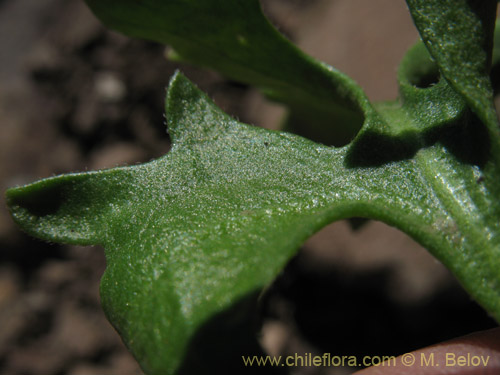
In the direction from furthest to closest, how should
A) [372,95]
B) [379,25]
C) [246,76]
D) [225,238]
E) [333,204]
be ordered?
[379,25]
[372,95]
[246,76]
[333,204]
[225,238]

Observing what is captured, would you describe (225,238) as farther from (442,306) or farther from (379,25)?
(379,25)

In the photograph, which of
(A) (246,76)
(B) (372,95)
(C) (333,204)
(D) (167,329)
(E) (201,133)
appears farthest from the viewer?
(B) (372,95)

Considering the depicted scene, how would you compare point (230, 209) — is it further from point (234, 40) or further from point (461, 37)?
point (461, 37)

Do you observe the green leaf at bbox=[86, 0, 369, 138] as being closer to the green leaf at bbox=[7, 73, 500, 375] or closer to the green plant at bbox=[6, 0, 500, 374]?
the green plant at bbox=[6, 0, 500, 374]

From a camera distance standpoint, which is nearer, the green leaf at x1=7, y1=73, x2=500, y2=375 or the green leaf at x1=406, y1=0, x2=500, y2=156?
the green leaf at x1=7, y1=73, x2=500, y2=375

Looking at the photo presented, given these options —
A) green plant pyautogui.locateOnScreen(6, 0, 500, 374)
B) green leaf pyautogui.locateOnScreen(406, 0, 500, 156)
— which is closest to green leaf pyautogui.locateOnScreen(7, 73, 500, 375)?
green plant pyautogui.locateOnScreen(6, 0, 500, 374)

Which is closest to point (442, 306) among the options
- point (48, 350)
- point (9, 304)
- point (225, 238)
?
point (225, 238)

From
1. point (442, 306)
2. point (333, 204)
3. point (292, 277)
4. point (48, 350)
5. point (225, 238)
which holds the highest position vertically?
point (333, 204)
